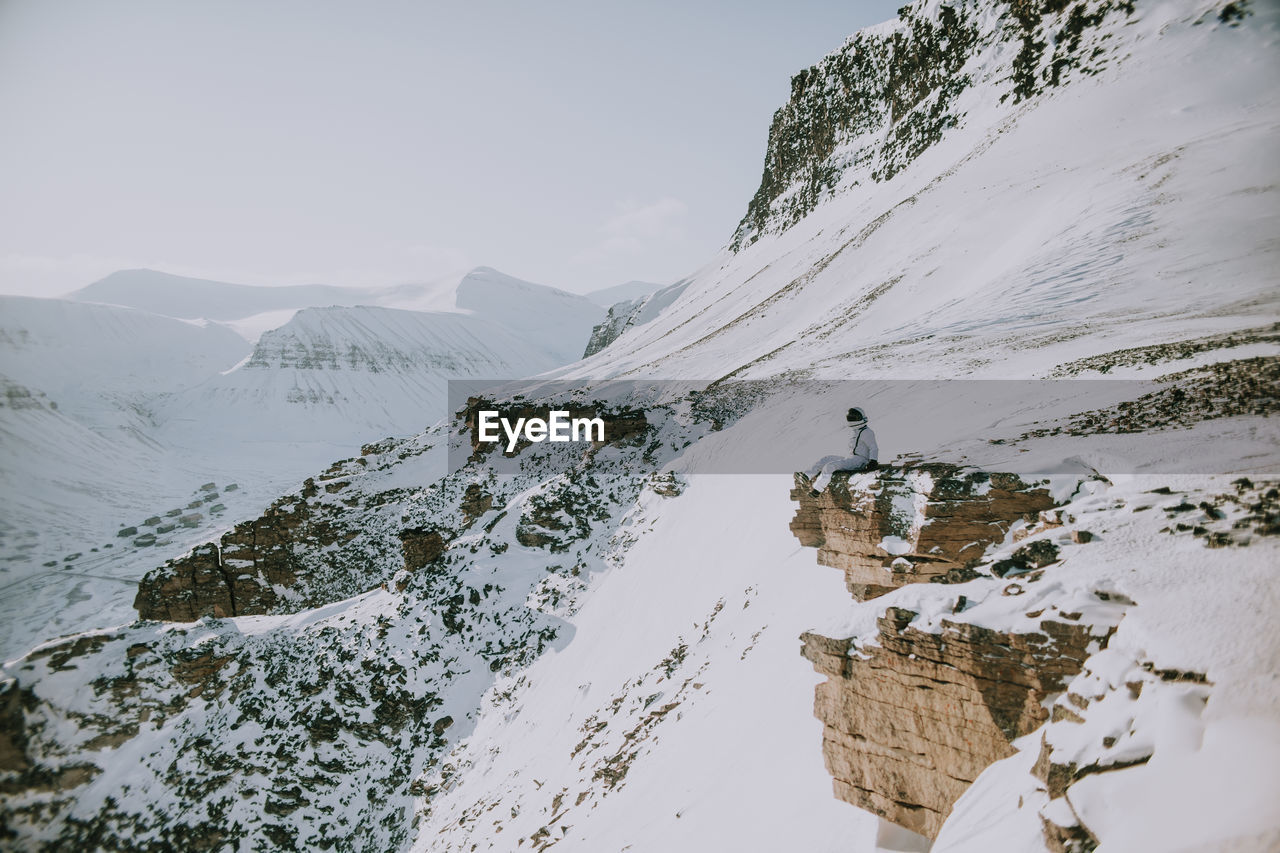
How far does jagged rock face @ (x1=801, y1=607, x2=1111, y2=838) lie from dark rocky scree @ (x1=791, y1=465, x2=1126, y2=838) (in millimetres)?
11

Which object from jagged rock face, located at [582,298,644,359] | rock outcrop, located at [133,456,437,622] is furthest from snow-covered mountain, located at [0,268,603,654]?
jagged rock face, located at [582,298,644,359]

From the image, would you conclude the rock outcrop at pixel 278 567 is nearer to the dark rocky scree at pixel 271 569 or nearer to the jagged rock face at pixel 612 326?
the dark rocky scree at pixel 271 569

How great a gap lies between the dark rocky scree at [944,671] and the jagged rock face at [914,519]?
2cm

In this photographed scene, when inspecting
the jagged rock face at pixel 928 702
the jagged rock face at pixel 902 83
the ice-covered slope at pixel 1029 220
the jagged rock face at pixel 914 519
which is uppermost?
the jagged rock face at pixel 902 83

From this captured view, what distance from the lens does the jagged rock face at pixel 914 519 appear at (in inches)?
313

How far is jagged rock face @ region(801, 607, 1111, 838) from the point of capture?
538 cm

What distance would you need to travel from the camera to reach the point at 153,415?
11300 cm

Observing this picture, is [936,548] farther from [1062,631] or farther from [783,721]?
[783,721]

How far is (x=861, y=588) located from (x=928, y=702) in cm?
255

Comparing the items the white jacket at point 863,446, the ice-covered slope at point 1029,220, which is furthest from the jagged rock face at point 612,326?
the white jacket at point 863,446

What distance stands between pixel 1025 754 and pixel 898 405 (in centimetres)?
1349

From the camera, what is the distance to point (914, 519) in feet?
28.9

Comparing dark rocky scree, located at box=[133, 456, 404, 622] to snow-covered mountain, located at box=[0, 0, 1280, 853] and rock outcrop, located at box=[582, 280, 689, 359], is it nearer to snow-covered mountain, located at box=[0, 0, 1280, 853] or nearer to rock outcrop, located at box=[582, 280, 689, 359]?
snow-covered mountain, located at box=[0, 0, 1280, 853]

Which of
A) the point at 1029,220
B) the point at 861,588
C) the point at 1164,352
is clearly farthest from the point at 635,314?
the point at 861,588
